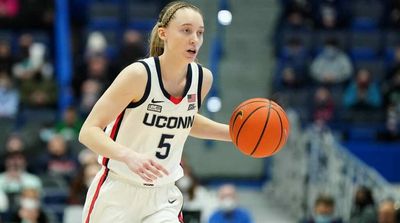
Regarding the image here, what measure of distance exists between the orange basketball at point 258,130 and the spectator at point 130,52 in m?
7.42

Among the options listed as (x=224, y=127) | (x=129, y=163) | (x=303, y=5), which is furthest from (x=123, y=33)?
(x=129, y=163)

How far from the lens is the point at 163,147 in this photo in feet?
15.4

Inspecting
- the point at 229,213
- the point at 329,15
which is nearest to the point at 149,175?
the point at 229,213

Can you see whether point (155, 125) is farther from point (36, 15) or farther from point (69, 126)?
point (36, 15)

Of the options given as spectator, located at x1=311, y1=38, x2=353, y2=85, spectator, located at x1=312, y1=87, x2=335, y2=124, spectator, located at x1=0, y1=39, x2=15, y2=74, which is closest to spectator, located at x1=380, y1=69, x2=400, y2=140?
spectator, located at x1=311, y1=38, x2=353, y2=85

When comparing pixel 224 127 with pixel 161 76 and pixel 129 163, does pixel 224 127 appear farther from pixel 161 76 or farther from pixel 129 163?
pixel 129 163

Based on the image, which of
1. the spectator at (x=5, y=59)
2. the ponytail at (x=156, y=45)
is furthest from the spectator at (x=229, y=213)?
the ponytail at (x=156, y=45)

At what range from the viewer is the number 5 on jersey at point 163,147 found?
185 inches

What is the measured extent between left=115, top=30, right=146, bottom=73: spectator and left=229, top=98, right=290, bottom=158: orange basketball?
24.3 ft

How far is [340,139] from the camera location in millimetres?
12398

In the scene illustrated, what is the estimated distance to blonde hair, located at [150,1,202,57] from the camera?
184 inches

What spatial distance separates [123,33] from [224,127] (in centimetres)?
851

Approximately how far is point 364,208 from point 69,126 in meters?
3.91

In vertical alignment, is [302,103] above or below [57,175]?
above
